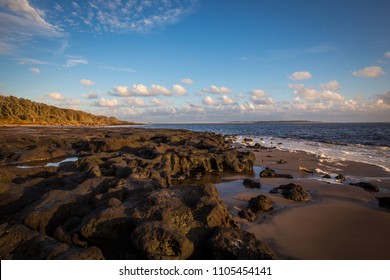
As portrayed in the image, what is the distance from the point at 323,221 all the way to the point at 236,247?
14.0 ft

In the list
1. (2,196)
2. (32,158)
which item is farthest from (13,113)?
(2,196)

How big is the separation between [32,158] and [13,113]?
242 ft

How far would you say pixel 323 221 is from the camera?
7.55 m

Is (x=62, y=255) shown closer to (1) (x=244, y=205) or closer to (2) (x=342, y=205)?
(1) (x=244, y=205)

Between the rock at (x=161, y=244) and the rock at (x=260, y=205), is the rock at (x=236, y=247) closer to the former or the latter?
the rock at (x=161, y=244)

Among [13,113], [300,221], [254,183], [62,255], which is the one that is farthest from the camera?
[13,113]

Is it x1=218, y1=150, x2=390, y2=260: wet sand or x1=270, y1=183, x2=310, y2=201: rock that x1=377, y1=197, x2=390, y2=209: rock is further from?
x1=270, y1=183, x2=310, y2=201: rock

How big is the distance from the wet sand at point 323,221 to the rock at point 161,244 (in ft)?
8.41

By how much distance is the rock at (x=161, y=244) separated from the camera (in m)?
4.45

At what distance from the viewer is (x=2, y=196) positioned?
25.2ft

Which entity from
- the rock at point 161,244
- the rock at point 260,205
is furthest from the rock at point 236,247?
the rock at point 260,205

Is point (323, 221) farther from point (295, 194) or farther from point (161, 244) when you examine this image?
point (161, 244)

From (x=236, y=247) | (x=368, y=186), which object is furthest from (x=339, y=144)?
(x=236, y=247)

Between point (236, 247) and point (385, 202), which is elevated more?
point (236, 247)
